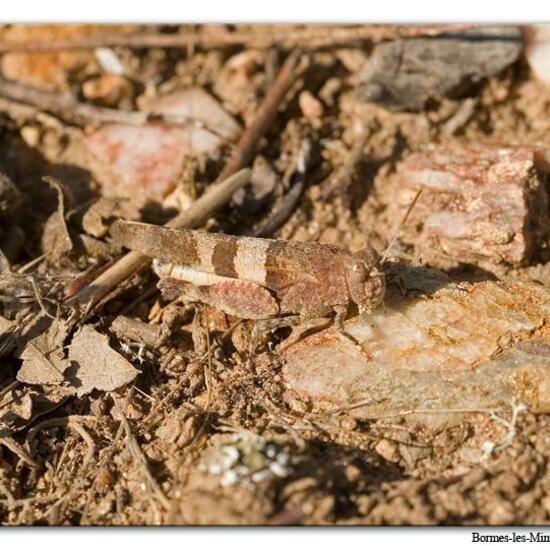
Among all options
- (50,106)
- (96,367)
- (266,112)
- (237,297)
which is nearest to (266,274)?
(237,297)

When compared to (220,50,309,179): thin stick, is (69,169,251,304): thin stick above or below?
below

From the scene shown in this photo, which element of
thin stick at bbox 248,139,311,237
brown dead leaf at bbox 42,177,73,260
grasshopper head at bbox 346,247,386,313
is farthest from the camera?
thin stick at bbox 248,139,311,237

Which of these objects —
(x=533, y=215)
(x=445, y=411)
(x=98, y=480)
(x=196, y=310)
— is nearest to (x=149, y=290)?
(x=196, y=310)

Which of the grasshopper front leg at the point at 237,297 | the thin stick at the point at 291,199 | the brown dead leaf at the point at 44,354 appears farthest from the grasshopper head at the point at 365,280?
the brown dead leaf at the point at 44,354

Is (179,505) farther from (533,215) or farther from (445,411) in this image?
(533,215)

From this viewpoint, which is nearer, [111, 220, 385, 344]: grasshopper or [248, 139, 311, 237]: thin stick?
[111, 220, 385, 344]: grasshopper

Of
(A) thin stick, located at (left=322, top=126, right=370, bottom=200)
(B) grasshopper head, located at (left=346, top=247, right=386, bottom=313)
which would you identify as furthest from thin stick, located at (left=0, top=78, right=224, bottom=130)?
(B) grasshopper head, located at (left=346, top=247, right=386, bottom=313)

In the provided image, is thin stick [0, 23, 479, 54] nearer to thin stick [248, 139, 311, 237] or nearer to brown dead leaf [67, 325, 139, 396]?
thin stick [248, 139, 311, 237]
